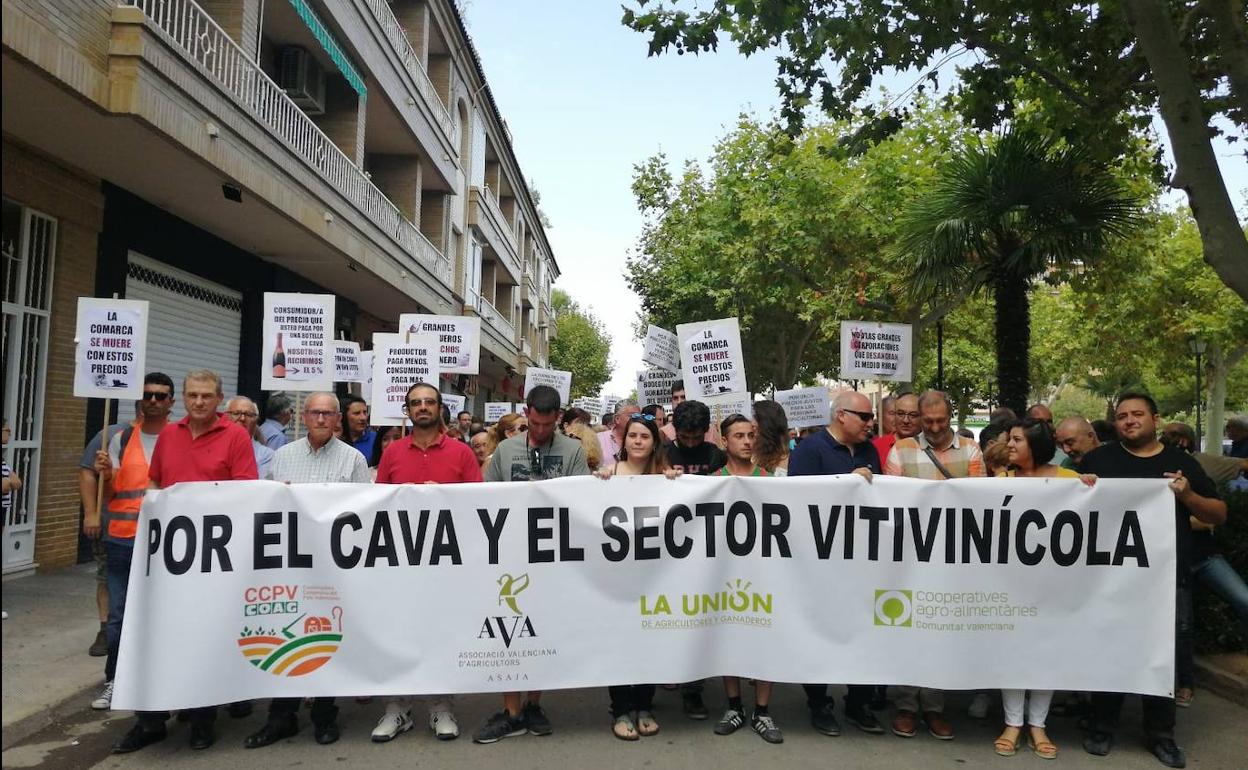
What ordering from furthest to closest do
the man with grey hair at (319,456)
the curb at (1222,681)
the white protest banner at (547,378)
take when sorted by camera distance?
1. the white protest banner at (547,378)
2. the curb at (1222,681)
3. the man with grey hair at (319,456)

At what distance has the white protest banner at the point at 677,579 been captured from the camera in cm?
504

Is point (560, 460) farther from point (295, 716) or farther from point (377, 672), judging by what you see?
point (295, 716)

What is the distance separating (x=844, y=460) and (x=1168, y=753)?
7.18 ft

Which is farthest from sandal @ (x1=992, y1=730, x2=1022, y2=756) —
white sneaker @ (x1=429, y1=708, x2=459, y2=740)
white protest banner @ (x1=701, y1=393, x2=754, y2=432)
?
white protest banner @ (x1=701, y1=393, x2=754, y2=432)

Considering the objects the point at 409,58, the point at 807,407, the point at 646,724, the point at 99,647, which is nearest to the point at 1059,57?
the point at 807,407

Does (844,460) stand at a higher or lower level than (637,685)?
higher

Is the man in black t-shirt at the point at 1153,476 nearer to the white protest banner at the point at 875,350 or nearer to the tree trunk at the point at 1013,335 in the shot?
the white protest banner at the point at 875,350

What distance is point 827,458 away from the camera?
559cm

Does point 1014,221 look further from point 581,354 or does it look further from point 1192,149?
point 581,354

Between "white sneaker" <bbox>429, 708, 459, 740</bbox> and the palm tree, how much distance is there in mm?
10109

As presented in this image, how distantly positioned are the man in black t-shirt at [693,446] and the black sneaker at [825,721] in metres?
1.49

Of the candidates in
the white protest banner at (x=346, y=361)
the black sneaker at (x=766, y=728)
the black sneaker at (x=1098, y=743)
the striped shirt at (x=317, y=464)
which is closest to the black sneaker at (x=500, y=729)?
the black sneaker at (x=766, y=728)

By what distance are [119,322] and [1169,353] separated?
3322 centimetres

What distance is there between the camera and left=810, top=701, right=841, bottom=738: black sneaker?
17.1 feet
